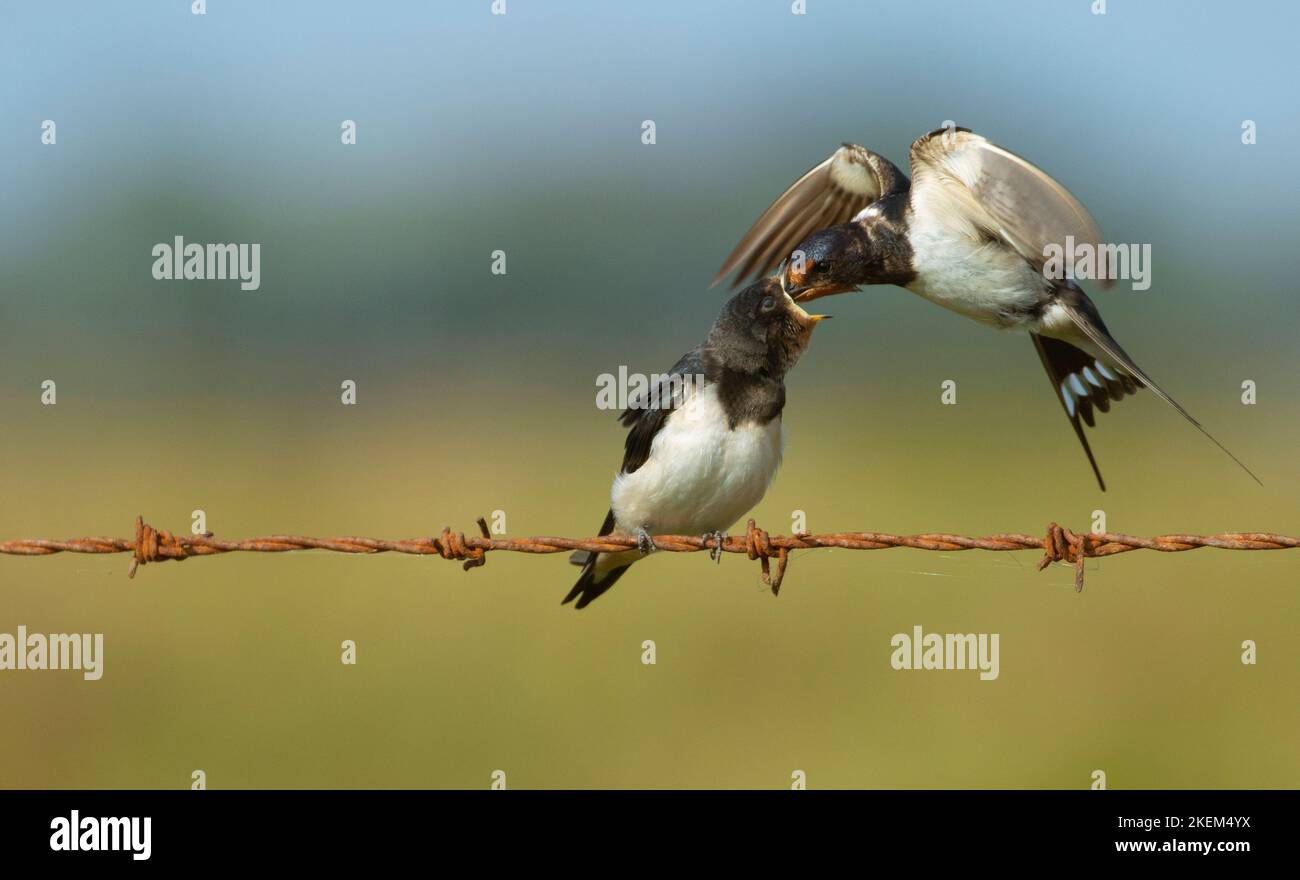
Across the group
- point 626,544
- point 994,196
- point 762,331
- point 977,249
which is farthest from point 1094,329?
point 626,544

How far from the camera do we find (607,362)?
107ft

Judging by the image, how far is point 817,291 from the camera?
654cm

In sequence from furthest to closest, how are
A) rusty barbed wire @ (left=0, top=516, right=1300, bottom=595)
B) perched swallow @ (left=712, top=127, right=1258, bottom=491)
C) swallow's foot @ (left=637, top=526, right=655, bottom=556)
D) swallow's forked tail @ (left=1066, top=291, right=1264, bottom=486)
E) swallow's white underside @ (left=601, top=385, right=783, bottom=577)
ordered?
swallow's forked tail @ (left=1066, top=291, right=1264, bottom=486)
perched swallow @ (left=712, top=127, right=1258, bottom=491)
swallow's white underside @ (left=601, top=385, right=783, bottom=577)
swallow's foot @ (left=637, top=526, right=655, bottom=556)
rusty barbed wire @ (left=0, top=516, right=1300, bottom=595)

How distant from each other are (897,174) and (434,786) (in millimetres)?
4579

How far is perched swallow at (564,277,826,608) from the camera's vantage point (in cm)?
586

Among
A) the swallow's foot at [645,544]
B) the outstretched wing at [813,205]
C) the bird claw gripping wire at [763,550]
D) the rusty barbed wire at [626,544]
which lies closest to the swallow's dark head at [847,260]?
the outstretched wing at [813,205]

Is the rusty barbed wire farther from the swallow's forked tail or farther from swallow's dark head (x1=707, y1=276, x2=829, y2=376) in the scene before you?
the swallow's forked tail

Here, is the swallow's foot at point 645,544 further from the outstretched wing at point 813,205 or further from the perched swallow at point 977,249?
the outstretched wing at point 813,205

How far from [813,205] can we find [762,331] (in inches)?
92.2

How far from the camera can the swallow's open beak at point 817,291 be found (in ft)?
21.2

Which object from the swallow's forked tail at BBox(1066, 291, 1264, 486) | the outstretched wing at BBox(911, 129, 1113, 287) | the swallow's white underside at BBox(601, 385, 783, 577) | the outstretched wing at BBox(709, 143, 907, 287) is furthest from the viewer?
the outstretched wing at BBox(709, 143, 907, 287)

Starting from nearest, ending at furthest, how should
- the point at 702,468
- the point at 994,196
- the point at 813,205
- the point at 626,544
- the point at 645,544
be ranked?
the point at 626,544 → the point at 645,544 → the point at 702,468 → the point at 994,196 → the point at 813,205

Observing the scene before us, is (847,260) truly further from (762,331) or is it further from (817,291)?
(762,331)

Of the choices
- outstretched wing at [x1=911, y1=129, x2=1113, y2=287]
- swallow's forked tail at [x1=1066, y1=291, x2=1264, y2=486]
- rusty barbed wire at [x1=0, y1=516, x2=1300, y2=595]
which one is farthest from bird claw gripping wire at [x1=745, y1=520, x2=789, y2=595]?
swallow's forked tail at [x1=1066, y1=291, x2=1264, y2=486]
